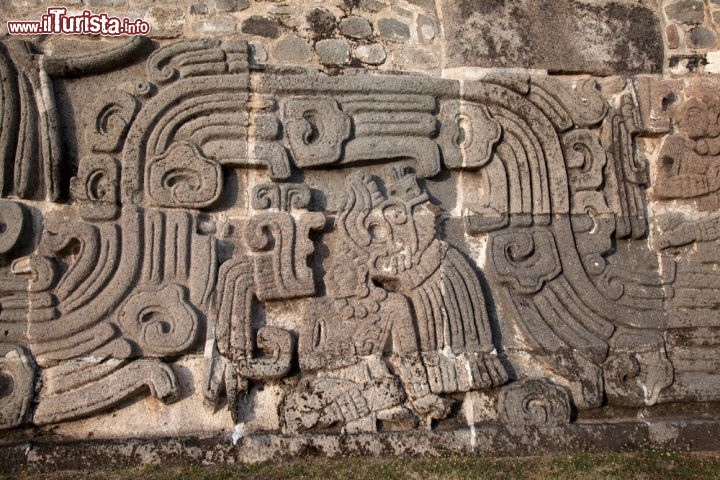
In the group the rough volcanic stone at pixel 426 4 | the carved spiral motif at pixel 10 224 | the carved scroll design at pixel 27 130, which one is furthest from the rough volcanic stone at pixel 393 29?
the carved spiral motif at pixel 10 224

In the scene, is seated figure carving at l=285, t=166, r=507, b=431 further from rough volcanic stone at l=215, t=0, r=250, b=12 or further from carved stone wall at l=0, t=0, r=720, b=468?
rough volcanic stone at l=215, t=0, r=250, b=12

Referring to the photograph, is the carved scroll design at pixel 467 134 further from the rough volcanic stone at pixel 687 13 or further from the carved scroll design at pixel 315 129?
the rough volcanic stone at pixel 687 13

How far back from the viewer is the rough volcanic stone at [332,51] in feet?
15.0

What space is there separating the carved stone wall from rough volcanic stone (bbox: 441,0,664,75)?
2 cm

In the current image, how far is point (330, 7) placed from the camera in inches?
185

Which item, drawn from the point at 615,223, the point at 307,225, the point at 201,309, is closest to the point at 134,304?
the point at 201,309

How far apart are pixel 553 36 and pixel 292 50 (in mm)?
1967

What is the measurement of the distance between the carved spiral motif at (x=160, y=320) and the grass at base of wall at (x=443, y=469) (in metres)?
0.71

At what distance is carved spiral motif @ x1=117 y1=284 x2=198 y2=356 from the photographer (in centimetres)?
389

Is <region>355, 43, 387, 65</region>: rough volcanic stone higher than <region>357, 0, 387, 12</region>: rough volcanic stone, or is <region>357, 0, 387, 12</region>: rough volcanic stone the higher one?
<region>357, 0, 387, 12</region>: rough volcanic stone

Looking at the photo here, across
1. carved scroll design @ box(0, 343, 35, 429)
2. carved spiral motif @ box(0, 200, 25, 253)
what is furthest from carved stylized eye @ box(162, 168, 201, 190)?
carved scroll design @ box(0, 343, 35, 429)

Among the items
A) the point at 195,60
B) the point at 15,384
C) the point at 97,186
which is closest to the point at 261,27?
the point at 195,60

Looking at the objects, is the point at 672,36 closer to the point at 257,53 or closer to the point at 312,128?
the point at 312,128

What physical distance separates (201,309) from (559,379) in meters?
2.37
